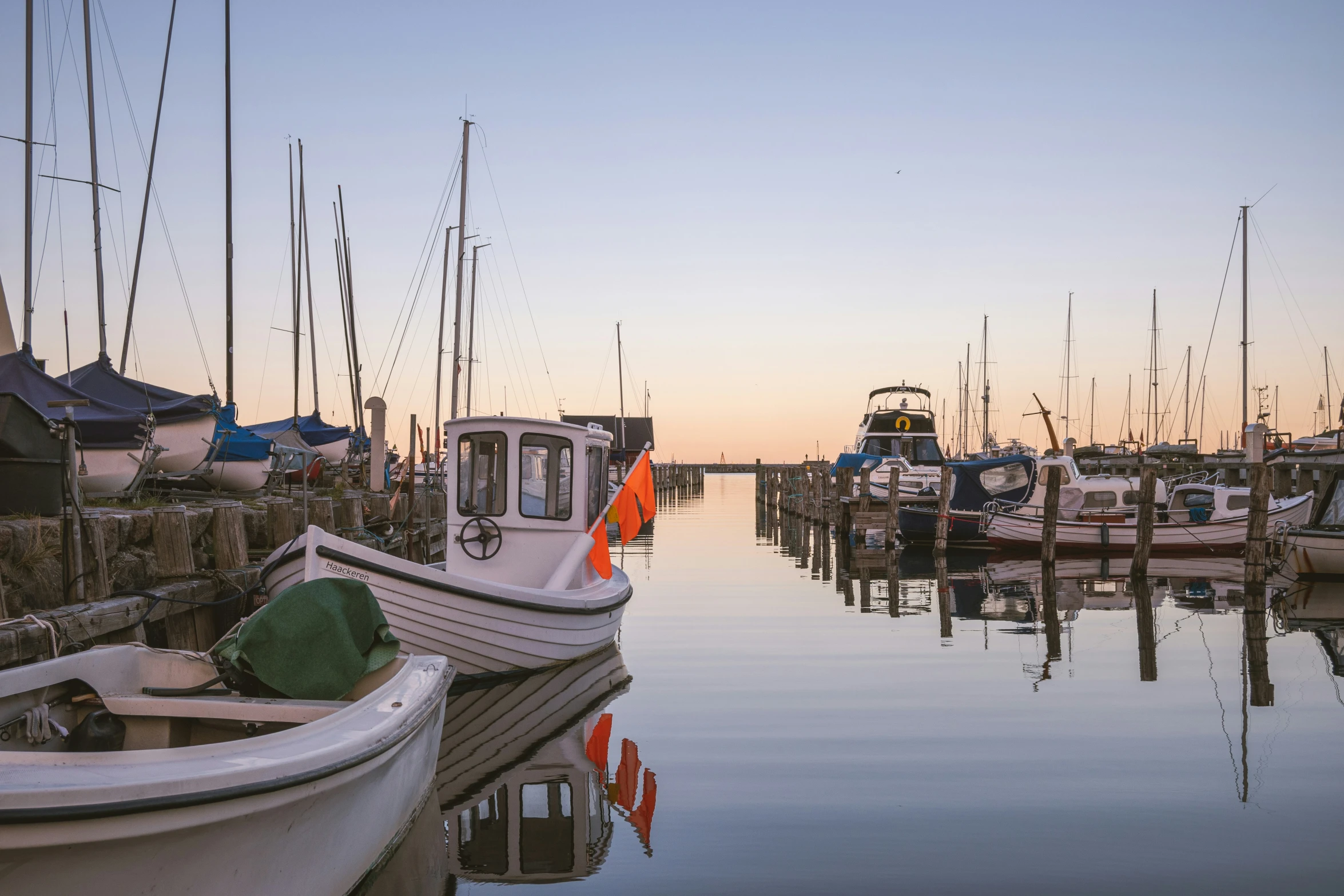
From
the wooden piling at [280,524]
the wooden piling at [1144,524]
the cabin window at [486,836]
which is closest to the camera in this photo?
the cabin window at [486,836]

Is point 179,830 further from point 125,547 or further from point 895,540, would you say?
point 895,540

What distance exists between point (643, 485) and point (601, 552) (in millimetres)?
1789

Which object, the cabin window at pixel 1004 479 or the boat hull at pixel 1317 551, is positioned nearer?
the boat hull at pixel 1317 551

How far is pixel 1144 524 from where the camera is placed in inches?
791

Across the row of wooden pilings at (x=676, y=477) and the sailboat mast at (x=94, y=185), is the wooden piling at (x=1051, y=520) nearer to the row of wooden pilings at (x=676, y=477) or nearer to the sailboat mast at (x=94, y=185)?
the sailboat mast at (x=94, y=185)

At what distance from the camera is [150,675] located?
6.38 m

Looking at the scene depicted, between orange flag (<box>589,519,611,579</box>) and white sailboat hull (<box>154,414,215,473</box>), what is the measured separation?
23.6 ft

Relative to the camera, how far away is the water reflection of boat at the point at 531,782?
250 inches

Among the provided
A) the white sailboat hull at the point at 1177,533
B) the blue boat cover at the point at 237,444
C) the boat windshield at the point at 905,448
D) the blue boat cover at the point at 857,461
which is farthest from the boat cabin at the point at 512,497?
the boat windshield at the point at 905,448

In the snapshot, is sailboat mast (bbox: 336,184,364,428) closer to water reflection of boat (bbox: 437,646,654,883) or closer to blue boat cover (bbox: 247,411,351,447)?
blue boat cover (bbox: 247,411,351,447)

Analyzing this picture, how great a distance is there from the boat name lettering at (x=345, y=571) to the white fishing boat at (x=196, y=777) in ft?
9.64

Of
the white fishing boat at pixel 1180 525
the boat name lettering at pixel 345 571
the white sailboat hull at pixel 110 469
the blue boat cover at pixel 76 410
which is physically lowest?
the white fishing boat at pixel 1180 525

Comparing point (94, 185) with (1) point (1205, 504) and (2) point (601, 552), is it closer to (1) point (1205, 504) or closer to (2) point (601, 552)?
(2) point (601, 552)

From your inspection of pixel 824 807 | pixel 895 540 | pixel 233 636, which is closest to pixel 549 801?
pixel 824 807
